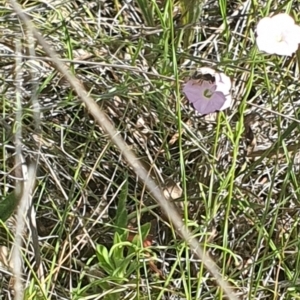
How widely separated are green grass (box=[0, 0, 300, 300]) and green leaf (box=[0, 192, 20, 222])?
4cm

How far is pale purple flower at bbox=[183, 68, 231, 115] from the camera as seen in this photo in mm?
1122

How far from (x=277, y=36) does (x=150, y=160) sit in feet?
1.13

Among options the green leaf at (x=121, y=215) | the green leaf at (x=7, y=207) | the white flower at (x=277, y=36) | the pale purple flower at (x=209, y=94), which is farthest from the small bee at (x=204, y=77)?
the green leaf at (x=7, y=207)

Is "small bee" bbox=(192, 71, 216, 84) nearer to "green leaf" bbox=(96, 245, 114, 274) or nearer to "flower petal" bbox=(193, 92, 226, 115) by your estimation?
"flower petal" bbox=(193, 92, 226, 115)

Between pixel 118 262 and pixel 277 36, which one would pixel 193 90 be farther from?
pixel 118 262

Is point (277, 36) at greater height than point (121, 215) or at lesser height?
greater

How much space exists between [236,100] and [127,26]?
0.27 metres

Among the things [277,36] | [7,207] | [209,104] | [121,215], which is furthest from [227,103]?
[7,207]

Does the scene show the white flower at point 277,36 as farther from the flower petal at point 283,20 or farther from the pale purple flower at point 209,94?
the pale purple flower at point 209,94

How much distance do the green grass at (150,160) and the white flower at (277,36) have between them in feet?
0.25

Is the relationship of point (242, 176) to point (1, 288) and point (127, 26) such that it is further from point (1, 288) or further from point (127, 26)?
point (1, 288)

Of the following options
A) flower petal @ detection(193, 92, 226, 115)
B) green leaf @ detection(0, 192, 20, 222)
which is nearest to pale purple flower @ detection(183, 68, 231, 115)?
flower petal @ detection(193, 92, 226, 115)

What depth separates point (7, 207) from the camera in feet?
3.94

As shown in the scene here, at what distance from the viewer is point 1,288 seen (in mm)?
1207
